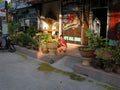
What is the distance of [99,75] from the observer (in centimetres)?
641

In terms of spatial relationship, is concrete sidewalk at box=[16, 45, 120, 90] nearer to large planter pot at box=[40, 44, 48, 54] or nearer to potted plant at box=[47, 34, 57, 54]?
large planter pot at box=[40, 44, 48, 54]

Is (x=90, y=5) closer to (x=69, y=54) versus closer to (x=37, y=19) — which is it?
(x=69, y=54)

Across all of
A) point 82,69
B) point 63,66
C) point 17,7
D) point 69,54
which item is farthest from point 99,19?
point 17,7

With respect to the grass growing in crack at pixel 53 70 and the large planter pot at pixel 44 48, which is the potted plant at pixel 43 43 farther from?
the grass growing in crack at pixel 53 70

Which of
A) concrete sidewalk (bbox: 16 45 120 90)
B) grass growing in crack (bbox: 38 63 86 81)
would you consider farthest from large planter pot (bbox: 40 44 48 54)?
grass growing in crack (bbox: 38 63 86 81)

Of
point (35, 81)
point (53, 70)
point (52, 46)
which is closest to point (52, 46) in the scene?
point (52, 46)

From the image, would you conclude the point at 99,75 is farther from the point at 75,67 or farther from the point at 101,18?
the point at 101,18

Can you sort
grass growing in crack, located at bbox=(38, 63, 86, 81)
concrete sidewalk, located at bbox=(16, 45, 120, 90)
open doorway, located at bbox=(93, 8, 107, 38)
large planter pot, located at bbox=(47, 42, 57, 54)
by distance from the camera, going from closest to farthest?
concrete sidewalk, located at bbox=(16, 45, 120, 90) < grass growing in crack, located at bbox=(38, 63, 86, 81) < large planter pot, located at bbox=(47, 42, 57, 54) < open doorway, located at bbox=(93, 8, 107, 38)

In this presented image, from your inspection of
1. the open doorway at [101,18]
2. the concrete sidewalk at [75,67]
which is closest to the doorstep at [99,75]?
the concrete sidewalk at [75,67]

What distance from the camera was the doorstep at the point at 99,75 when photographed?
5.93 metres

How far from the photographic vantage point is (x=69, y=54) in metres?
9.70

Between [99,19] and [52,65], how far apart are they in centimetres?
449

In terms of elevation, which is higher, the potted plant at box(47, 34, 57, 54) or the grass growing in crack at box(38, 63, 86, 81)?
the potted plant at box(47, 34, 57, 54)

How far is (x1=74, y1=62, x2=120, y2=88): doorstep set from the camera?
19.5ft
